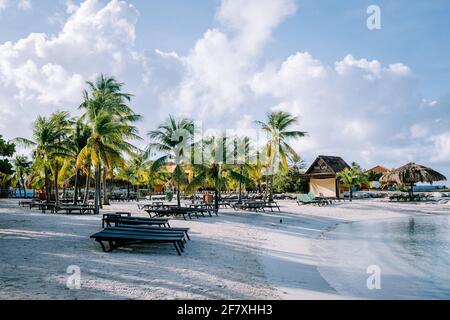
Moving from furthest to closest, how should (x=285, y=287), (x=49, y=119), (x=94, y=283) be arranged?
1. (x=49, y=119)
2. (x=285, y=287)
3. (x=94, y=283)

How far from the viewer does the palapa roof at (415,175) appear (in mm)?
28422

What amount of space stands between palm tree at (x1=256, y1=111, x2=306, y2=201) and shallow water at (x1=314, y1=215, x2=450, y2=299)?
10.7 m

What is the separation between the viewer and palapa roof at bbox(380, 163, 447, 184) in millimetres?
28422

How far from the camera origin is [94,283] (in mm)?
4695

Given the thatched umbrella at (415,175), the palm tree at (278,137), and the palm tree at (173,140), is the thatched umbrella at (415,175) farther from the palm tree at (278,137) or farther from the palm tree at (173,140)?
the palm tree at (173,140)

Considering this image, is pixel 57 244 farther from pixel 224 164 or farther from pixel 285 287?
pixel 224 164

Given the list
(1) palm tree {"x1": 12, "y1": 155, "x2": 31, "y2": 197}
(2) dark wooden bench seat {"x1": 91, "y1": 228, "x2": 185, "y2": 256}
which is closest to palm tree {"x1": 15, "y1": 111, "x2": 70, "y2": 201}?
(2) dark wooden bench seat {"x1": 91, "y1": 228, "x2": 185, "y2": 256}

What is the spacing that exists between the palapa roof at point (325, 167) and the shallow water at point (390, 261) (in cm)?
2075

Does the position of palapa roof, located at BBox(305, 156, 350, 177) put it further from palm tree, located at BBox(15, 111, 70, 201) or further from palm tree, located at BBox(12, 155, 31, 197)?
palm tree, located at BBox(12, 155, 31, 197)

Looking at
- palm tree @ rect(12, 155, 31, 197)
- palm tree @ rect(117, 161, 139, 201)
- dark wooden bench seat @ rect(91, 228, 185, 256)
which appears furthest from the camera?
palm tree @ rect(12, 155, 31, 197)

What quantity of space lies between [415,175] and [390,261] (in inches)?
957

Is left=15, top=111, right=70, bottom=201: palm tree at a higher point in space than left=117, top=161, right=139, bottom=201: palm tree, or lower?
higher
